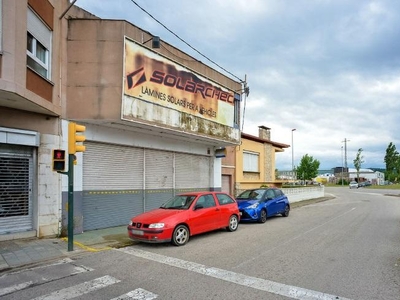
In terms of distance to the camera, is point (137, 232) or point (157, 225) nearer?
point (157, 225)

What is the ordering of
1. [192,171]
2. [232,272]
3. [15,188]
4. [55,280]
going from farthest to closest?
[192,171], [15,188], [232,272], [55,280]

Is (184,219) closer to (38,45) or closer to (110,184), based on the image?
(110,184)

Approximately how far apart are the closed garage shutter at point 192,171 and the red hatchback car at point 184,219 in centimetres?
487

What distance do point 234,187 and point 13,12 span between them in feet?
50.8

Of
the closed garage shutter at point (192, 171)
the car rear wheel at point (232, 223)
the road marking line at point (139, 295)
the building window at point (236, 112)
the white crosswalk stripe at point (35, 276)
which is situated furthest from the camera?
the building window at point (236, 112)

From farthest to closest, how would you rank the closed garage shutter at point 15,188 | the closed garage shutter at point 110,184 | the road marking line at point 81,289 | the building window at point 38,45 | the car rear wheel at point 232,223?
1. the closed garage shutter at point 110,184
2. the car rear wheel at point 232,223
3. the closed garage shutter at point 15,188
4. the building window at point 38,45
5. the road marking line at point 81,289

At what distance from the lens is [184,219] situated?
9070 mm

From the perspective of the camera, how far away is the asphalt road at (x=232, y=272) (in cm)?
516

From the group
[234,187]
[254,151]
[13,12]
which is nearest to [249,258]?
[13,12]

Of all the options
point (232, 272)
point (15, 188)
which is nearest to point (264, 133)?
point (15, 188)

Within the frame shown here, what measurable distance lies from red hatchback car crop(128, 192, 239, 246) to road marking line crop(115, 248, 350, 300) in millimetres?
993

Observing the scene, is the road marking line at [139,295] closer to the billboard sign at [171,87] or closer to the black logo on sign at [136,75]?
the billboard sign at [171,87]

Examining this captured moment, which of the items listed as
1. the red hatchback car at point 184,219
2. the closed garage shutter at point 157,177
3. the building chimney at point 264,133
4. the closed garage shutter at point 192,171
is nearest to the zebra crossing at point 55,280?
the red hatchback car at point 184,219

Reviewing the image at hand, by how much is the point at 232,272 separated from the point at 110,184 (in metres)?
7.32
